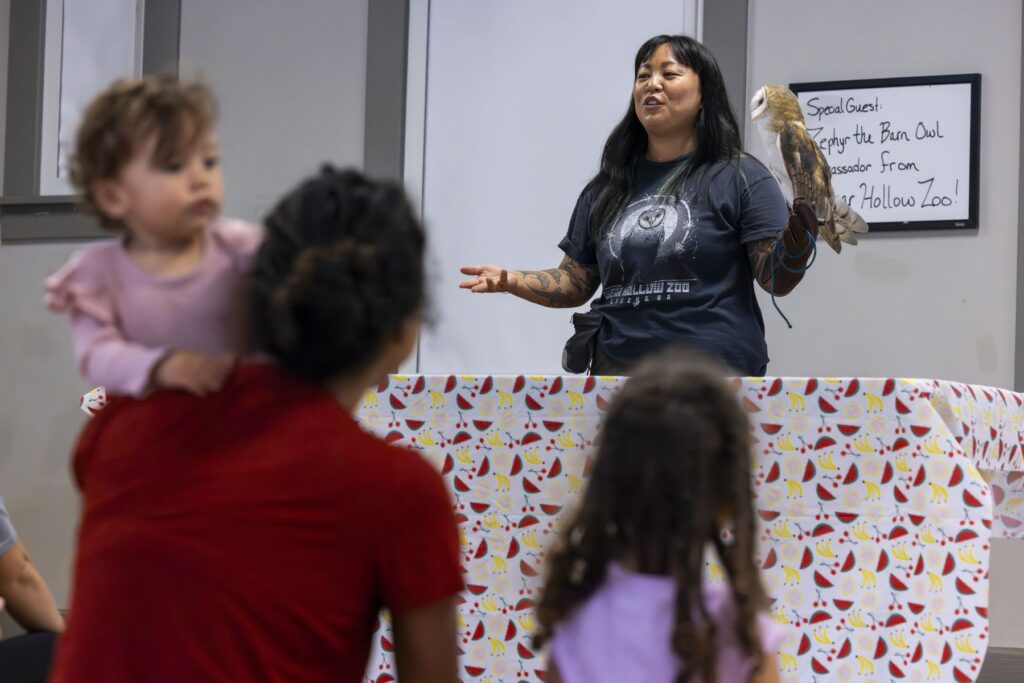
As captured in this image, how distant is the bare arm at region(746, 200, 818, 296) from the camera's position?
77.2 inches

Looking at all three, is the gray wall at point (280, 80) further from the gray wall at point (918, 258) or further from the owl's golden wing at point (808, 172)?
the owl's golden wing at point (808, 172)

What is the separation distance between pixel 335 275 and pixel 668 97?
58.2 inches

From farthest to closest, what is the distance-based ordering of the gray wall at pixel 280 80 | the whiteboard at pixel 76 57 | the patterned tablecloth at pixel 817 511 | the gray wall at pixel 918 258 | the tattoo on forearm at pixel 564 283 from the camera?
the whiteboard at pixel 76 57 < the gray wall at pixel 280 80 < the gray wall at pixel 918 258 < the tattoo on forearm at pixel 564 283 < the patterned tablecloth at pixel 817 511

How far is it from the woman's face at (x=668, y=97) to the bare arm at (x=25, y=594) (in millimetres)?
1326

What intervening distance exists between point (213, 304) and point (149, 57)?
356 centimetres

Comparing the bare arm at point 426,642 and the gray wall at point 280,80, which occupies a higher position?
the gray wall at point 280,80

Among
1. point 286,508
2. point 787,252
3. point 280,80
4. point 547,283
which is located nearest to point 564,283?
point 547,283

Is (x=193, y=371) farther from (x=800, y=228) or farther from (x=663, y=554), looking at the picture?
(x=800, y=228)

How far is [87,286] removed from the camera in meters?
1.08

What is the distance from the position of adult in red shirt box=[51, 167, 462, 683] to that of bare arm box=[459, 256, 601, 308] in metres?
1.21

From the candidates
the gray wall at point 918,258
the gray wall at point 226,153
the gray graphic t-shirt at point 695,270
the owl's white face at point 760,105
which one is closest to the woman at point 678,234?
the gray graphic t-shirt at point 695,270

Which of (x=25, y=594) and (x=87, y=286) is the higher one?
(x=87, y=286)

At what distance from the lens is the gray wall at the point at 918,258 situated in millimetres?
3496

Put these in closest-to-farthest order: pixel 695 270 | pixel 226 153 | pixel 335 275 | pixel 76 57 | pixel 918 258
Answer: pixel 335 275 < pixel 695 270 < pixel 918 258 < pixel 226 153 < pixel 76 57
